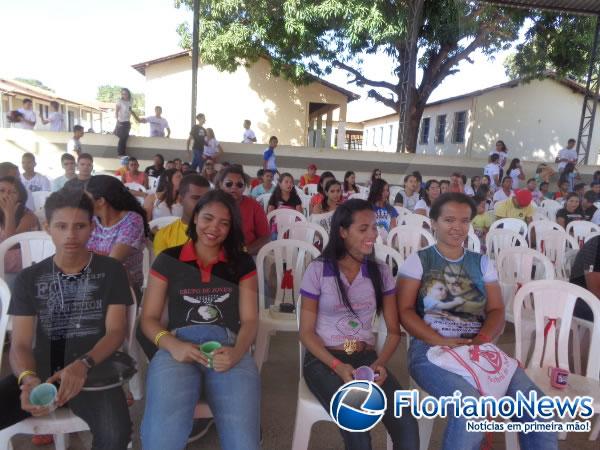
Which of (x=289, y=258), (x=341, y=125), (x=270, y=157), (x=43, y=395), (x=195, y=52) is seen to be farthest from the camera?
(x=341, y=125)

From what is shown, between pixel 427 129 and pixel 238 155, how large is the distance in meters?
12.2

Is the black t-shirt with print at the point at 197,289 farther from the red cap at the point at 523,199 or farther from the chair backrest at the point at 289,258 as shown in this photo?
the red cap at the point at 523,199

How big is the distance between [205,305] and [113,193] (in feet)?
2.78

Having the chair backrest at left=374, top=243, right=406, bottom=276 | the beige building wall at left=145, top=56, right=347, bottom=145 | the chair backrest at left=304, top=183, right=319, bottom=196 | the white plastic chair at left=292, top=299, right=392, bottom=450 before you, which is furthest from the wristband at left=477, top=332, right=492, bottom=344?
the beige building wall at left=145, top=56, right=347, bottom=145

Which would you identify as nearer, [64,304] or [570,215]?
[64,304]

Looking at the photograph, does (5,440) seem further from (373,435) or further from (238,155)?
(238,155)

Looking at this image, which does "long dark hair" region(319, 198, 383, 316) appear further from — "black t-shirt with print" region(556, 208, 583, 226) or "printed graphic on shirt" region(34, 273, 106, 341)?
"black t-shirt with print" region(556, 208, 583, 226)

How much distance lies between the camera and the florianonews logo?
5.34ft

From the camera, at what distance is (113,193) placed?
7.35 feet

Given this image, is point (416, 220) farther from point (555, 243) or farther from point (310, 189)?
point (310, 189)

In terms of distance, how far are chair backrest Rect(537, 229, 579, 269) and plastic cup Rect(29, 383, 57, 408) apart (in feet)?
12.1

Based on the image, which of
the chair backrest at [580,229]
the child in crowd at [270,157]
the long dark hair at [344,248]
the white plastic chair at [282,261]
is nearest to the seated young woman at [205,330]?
the long dark hair at [344,248]

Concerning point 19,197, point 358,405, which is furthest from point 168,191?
point 358,405

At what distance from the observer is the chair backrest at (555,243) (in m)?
3.70
